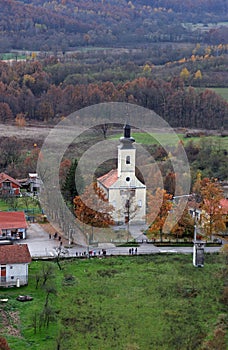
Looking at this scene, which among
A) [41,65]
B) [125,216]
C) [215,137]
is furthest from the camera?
[41,65]

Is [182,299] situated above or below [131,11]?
below

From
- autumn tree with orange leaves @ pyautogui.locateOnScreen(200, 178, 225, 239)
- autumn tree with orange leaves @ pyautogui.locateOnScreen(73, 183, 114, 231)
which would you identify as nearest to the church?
autumn tree with orange leaves @ pyautogui.locateOnScreen(73, 183, 114, 231)

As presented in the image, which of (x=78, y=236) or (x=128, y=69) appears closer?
(x=78, y=236)

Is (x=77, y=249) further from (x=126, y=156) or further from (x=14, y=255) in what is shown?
(x=126, y=156)

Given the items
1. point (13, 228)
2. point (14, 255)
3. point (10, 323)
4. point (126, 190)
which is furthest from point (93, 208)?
point (10, 323)

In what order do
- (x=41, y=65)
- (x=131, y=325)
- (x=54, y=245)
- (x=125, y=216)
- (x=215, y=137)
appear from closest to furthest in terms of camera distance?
(x=131, y=325) → (x=54, y=245) → (x=125, y=216) → (x=215, y=137) → (x=41, y=65)

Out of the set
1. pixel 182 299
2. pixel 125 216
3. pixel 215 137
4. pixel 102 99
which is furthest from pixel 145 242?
pixel 102 99

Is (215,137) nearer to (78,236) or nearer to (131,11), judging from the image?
(78,236)

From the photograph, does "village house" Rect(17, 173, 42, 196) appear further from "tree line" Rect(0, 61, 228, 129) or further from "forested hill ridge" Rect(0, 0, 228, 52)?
"forested hill ridge" Rect(0, 0, 228, 52)
